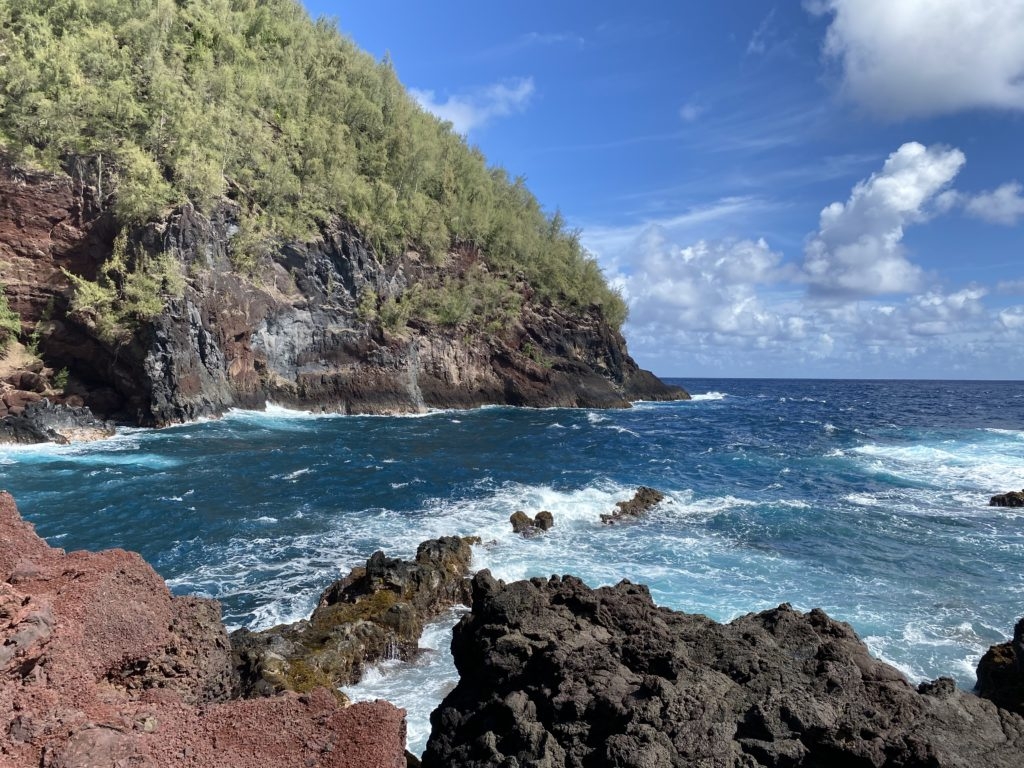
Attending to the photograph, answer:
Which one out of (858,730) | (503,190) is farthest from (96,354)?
(503,190)

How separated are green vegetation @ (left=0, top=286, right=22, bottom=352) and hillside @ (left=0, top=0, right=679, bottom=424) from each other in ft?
0.33

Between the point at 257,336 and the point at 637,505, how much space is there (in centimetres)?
3070

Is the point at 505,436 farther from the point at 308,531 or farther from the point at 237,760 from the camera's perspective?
the point at 237,760

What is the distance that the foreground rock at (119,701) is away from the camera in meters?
4.08

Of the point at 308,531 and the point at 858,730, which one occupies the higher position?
the point at 858,730

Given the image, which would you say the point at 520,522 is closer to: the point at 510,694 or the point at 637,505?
the point at 637,505

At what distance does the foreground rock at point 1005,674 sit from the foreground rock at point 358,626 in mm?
9084

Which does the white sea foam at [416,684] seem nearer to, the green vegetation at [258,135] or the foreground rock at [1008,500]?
the foreground rock at [1008,500]

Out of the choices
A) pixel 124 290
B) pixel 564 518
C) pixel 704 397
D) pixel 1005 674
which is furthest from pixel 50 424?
pixel 704 397

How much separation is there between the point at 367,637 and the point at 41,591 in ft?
19.2

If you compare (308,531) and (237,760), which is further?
(308,531)

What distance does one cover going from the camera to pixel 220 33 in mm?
46938

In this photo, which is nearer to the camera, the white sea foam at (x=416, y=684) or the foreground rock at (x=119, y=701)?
the foreground rock at (x=119, y=701)

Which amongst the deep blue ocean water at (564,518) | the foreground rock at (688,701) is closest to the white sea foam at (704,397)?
the deep blue ocean water at (564,518)
